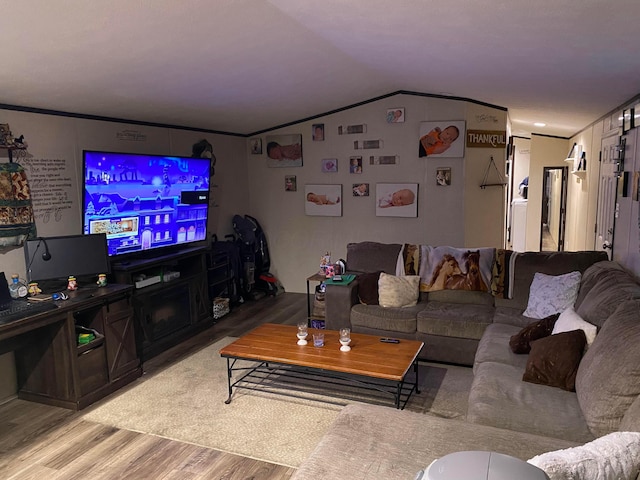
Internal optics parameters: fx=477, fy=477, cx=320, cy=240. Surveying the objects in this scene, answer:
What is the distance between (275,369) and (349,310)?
34.5 inches

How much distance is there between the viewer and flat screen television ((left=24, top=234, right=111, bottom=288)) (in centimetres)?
360

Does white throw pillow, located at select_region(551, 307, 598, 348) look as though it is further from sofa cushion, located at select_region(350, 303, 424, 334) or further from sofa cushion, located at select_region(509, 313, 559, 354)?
sofa cushion, located at select_region(350, 303, 424, 334)

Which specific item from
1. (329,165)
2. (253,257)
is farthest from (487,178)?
(253,257)

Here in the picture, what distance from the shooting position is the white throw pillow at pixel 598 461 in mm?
1330

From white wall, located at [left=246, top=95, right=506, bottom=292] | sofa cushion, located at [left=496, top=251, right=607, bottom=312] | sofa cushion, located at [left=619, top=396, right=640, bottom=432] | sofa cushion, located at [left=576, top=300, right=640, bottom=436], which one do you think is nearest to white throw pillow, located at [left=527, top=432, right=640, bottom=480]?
sofa cushion, located at [left=619, top=396, right=640, bottom=432]

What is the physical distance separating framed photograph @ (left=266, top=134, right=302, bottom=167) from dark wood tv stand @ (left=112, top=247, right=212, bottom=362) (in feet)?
6.22

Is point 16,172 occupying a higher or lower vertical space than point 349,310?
higher

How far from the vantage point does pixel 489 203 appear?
5867 millimetres

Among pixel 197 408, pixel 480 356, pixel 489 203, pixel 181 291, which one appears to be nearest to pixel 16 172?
pixel 181 291

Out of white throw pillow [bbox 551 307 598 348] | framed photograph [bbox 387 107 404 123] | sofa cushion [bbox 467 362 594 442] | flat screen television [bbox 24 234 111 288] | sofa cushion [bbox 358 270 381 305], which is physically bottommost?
sofa cushion [bbox 467 362 594 442]

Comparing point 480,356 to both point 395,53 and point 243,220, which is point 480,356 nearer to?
point 395,53

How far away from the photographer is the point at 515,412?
2381mm

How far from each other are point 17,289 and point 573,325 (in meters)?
3.78

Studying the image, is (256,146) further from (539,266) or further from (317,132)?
(539,266)
